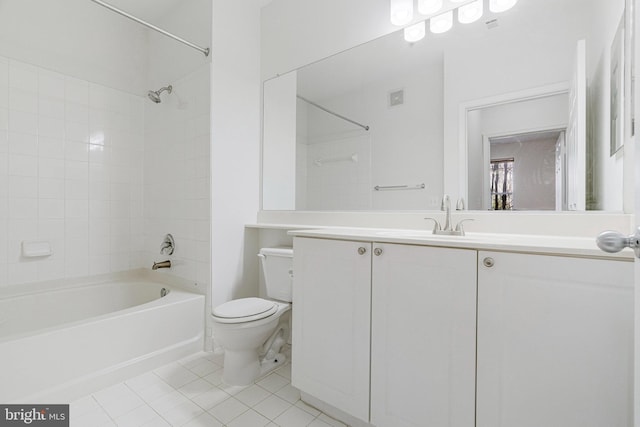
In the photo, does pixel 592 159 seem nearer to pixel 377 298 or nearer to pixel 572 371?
pixel 572 371

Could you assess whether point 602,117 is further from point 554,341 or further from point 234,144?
point 234,144

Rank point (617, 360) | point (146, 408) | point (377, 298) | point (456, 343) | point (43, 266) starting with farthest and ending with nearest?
point (43, 266) → point (146, 408) → point (377, 298) → point (456, 343) → point (617, 360)

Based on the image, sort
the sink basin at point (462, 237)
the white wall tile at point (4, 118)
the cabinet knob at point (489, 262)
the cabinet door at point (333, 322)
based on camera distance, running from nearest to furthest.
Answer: the cabinet knob at point (489, 262) < the sink basin at point (462, 237) < the cabinet door at point (333, 322) < the white wall tile at point (4, 118)

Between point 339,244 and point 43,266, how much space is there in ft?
7.09

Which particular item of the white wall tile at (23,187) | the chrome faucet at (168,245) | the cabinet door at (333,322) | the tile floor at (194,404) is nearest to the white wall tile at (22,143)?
the white wall tile at (23,187)

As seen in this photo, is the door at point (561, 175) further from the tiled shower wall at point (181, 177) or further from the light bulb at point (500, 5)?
the tiled shower wall at point (181, 177)

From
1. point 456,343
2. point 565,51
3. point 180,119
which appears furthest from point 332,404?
point 180,119

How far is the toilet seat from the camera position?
1575 millimetres

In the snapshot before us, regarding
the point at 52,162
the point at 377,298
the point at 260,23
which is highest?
the point at 260,23

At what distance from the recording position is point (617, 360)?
2.63ft

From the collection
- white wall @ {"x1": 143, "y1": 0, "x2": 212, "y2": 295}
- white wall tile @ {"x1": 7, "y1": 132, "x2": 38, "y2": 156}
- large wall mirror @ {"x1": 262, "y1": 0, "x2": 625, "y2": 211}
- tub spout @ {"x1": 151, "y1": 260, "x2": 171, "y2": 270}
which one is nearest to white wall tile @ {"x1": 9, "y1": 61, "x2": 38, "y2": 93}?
white wall tile @ {"x1": 7, "y1": 132, "x2": 38, "y2": 156}

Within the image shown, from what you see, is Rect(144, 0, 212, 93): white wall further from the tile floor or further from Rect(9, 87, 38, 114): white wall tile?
the tile floor

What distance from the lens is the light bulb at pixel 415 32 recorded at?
5.46ft

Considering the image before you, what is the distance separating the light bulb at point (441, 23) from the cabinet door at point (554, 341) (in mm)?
1285
